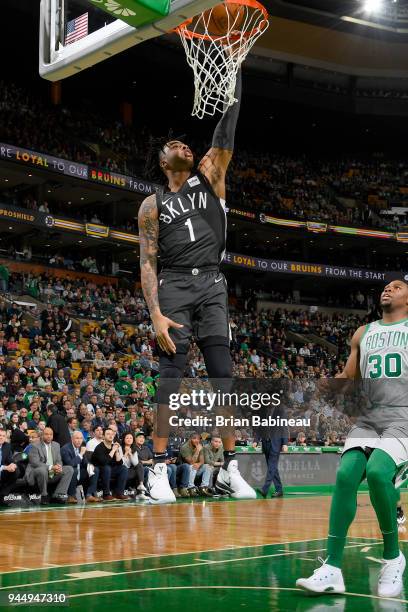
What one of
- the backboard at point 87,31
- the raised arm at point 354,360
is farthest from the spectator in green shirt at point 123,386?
the backboard at point 87,31

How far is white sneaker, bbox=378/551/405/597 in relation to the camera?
16.8ft

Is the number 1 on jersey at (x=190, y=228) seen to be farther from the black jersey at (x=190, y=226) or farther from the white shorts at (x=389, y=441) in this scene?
the white shorts at (x=389, y=441)

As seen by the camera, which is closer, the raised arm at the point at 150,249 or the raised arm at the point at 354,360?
the raised arm at the point at 150,249

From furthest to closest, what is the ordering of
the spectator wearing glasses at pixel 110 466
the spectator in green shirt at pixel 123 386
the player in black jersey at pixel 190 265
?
the spectator in green shirt at pixel 123 386 → the spectator wearing glasses at pixel 110 466 → the player in black jersey at pixel 190 265

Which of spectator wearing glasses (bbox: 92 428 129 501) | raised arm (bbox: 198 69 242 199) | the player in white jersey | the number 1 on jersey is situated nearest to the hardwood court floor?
the player in white jersey

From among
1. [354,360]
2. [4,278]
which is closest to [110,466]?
[354,360]

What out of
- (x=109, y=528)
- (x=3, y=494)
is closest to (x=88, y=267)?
(x=3, y=494)

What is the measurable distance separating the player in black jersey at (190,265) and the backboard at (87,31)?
0.72 metres

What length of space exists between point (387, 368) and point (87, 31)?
10.4 feet

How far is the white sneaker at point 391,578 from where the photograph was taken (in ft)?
16.8

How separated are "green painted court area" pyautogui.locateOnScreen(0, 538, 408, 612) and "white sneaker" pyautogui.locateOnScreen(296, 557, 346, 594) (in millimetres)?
63

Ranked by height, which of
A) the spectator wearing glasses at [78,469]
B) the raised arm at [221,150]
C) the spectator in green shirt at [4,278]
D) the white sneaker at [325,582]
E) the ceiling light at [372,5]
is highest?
the ceiling light at [372,5]

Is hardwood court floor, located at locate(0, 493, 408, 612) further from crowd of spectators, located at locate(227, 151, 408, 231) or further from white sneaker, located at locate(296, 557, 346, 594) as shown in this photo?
crowd of spectators, located at locate(227, 151, 408, 231)

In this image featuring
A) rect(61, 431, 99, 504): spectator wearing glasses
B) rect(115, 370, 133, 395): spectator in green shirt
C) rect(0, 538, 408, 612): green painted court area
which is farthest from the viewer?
rect(115, 370, 133, 395): spectator in green shirt
